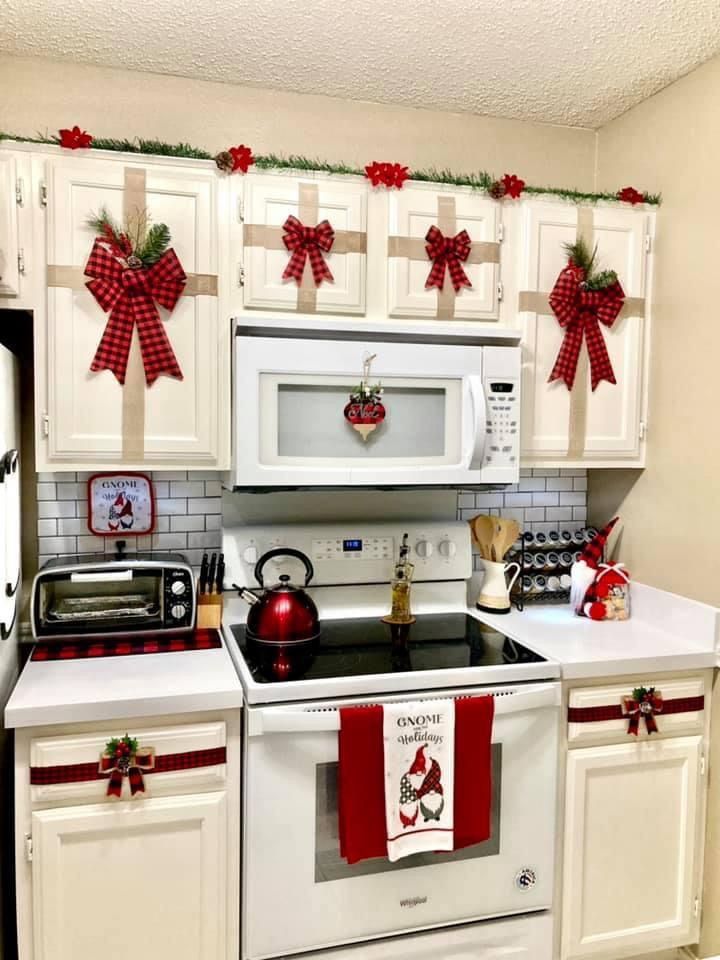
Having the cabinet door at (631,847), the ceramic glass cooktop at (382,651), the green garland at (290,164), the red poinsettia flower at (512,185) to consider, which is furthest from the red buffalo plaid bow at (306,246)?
the cabinet door at (631,847)

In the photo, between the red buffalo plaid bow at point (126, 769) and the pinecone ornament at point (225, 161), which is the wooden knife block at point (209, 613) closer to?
the red buffalo plaid bow at point (126, 769)

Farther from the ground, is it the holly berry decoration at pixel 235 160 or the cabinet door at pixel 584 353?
the holly berry decoration at pixel 235 160

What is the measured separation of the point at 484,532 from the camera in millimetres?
2482

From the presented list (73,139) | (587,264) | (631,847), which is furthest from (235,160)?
(631,847)

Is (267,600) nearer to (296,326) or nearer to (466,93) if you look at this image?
(296,326)

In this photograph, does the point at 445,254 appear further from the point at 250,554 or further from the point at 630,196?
the point at 250,554

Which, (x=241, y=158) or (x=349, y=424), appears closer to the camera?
(x=241, y=158)

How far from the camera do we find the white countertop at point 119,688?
5.41 feet

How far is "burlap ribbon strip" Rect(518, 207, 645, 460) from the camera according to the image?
2.32 meters

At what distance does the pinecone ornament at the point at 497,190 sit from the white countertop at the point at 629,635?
1309 mm

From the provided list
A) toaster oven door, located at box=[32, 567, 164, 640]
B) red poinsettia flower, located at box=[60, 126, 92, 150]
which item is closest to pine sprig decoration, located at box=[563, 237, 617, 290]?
red poinsettia flower, located at box=[60, 126, 92, 150]

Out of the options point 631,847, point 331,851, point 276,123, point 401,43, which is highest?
point 401,43

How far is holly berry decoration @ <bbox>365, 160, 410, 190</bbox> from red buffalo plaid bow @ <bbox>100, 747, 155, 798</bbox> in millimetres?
1632

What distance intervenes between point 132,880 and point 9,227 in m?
1.63
